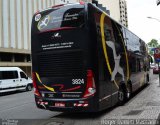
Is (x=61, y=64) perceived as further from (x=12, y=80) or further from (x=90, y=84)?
(x=12, y=80)

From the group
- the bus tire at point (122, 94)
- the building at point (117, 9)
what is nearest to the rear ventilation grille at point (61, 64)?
the bus tire at point (122, 94)

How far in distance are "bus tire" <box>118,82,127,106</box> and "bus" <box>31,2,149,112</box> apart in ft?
3.92

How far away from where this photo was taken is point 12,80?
26.1m

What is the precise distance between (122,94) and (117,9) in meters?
127

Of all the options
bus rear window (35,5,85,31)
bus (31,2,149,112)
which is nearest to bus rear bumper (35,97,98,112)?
bus (31,2,149,112)

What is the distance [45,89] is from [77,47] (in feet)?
5.98

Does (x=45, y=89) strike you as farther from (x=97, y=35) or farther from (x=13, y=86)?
(x=13, y=86)

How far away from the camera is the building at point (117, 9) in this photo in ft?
409

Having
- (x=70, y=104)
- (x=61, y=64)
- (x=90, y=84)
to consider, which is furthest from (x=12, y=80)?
(x=90, y=84)

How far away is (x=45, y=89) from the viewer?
10.9 meters

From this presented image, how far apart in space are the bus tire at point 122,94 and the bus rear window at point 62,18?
377cm

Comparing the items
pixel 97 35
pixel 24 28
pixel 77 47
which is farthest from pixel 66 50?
pixel 24 28

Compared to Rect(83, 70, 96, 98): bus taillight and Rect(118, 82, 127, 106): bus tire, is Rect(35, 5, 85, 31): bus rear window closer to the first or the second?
Rect(83, 70, 96, 98): bus taillight

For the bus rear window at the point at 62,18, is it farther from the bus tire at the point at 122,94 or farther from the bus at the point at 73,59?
the bus tire at the point at 122,94
